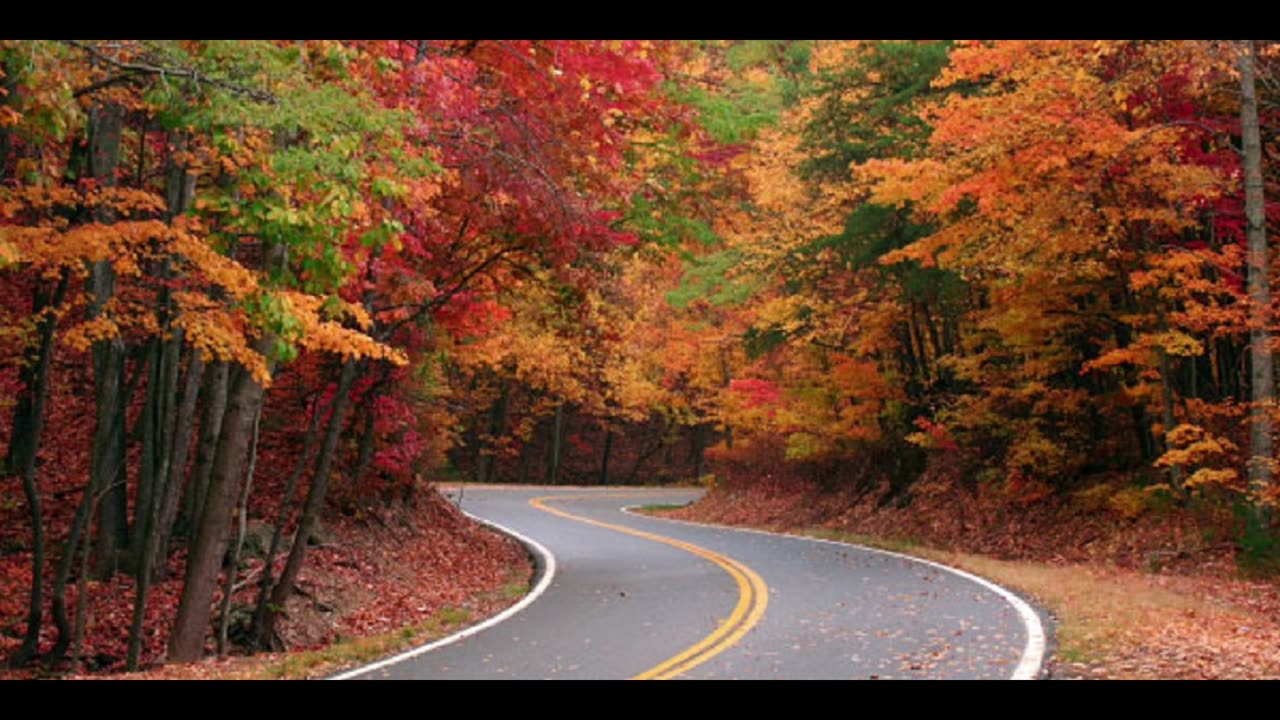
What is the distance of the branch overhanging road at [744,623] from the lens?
836 centimetres

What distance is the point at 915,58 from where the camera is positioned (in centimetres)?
2116

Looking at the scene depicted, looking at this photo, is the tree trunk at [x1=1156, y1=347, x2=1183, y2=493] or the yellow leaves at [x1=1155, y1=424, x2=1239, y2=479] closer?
the yellow leaves at [x1=1155, y1=424, x2=1239, y2=479]

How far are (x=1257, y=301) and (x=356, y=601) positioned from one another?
14085 mm

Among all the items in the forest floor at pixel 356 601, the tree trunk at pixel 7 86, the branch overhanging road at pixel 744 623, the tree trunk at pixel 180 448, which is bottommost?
the forest floor at pixel 356 601

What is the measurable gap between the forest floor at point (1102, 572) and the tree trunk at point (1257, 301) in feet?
4.91

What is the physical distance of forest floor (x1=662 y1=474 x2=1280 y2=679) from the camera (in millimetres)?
8406

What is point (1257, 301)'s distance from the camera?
A: 14641mm

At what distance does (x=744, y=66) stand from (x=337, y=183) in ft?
75.6

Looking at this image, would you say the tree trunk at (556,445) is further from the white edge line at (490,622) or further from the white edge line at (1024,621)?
the white edge line at (1024,621)

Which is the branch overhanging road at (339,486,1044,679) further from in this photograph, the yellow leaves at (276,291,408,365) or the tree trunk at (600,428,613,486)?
the tree trunk at (600,428,613,486)

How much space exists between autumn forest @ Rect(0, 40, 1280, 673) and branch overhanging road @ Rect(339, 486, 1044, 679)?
3048 mm

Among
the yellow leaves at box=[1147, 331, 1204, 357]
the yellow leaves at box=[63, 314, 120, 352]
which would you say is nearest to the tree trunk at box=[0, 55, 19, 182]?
the yellow leaves at box=[63, 314, 120, 352]

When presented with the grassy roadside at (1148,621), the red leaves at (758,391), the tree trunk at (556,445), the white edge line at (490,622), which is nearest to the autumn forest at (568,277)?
the red leaves at (758,391)

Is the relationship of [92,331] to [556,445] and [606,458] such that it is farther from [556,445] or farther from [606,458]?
[606,458]
